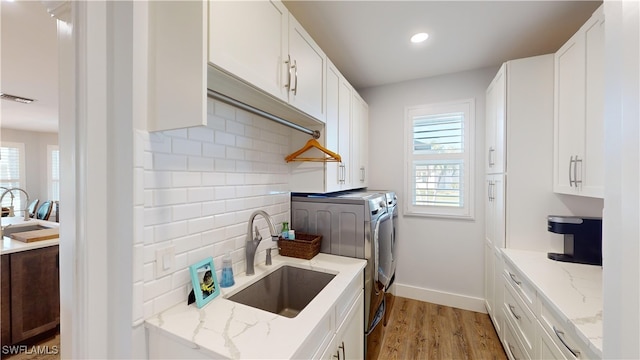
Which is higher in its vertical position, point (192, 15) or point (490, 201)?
point (192, 15)

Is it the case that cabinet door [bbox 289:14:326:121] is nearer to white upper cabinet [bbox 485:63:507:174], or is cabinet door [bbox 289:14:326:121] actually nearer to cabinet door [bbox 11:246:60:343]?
white upper cabinet [bbox 485:63:507:174]

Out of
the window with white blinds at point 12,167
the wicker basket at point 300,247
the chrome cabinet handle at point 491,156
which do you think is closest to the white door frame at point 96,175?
the wicker basket at point 300,247

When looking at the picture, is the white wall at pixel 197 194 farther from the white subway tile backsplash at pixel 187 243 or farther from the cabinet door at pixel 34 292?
the cabinet door at pixel 34 292

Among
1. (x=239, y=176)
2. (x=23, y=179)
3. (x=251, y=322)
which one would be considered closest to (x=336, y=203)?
(x=239, y=176)

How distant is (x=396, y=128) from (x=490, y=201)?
1262mm

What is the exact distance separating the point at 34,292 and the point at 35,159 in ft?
19.1

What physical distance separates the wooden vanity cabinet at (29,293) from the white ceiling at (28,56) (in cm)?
167

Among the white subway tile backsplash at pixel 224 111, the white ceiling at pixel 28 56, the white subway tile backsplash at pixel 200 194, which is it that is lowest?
the white subway tile backsplash at pixel 200 194

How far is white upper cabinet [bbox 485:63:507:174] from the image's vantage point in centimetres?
203

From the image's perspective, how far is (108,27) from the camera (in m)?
0.98

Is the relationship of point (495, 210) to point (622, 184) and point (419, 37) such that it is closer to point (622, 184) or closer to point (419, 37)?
point (419, 37)

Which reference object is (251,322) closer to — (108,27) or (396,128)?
(108,27)

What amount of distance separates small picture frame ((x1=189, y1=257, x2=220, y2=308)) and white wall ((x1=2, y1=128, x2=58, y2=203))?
7.55m

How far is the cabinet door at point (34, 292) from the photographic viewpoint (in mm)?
1991
